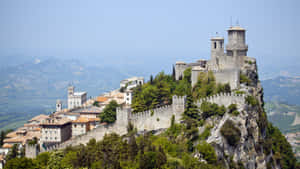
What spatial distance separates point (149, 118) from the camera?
156 ft

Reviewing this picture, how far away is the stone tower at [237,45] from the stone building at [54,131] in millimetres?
23368

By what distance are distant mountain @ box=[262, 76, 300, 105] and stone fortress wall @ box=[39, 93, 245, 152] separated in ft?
434

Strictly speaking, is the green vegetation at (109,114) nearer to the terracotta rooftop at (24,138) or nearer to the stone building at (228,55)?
the stone building at (228,55)

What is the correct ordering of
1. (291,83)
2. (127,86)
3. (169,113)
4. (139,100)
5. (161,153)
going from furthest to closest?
→ (291,83)
(127,86)
(139,100)
(169,113)
(161,153)

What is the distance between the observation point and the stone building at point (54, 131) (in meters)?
50.7

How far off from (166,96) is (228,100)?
342 inches

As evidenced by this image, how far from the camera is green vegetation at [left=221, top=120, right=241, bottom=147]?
44750 mm

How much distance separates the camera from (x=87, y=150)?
43.4 metres

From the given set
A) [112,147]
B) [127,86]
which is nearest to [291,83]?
[127,86]

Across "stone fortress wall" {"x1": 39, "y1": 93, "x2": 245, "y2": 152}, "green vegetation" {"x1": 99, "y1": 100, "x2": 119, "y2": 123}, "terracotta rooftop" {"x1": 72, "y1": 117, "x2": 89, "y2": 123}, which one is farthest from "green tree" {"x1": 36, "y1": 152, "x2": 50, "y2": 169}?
"green vegetation" {"x1": 99, "y1": 100, "x2": 119, "y2": 123}

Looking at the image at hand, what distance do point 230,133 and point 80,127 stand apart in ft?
63.3

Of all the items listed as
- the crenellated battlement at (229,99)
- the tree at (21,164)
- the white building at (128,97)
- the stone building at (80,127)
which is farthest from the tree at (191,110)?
the tree at (21,164)

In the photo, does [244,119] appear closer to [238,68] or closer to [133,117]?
[238,68]

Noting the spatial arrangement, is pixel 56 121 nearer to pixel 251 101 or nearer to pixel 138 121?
pixel 138 121
